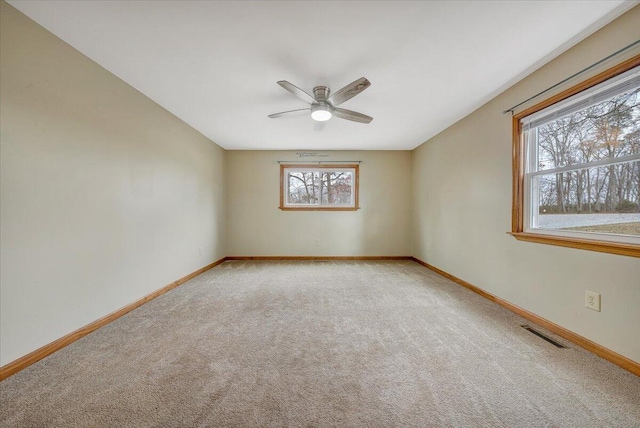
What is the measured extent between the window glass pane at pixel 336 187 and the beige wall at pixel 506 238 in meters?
1.42

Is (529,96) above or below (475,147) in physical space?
above

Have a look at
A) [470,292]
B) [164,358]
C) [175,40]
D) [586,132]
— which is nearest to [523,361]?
[470,292]

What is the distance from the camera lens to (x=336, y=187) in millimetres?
5023

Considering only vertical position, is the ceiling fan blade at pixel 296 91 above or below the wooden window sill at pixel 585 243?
above

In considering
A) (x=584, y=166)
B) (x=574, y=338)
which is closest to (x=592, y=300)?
(x=574, y=338)

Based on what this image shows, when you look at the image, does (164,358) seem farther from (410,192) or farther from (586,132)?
(410,192)

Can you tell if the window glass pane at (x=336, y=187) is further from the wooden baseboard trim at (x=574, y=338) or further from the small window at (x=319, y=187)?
the wooden baseboard trim at (x=574, y=338)

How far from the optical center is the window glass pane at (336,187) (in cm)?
502

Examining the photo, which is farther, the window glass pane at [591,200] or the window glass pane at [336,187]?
the window glass pane at [336,187]

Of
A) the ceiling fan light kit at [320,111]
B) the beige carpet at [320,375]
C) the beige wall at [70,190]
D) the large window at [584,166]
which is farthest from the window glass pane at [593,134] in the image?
the beige wall at [70,190]

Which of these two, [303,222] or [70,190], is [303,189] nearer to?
[303,222]

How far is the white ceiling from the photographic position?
1.49m

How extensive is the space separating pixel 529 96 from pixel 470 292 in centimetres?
217

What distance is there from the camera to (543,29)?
5.39 feet
